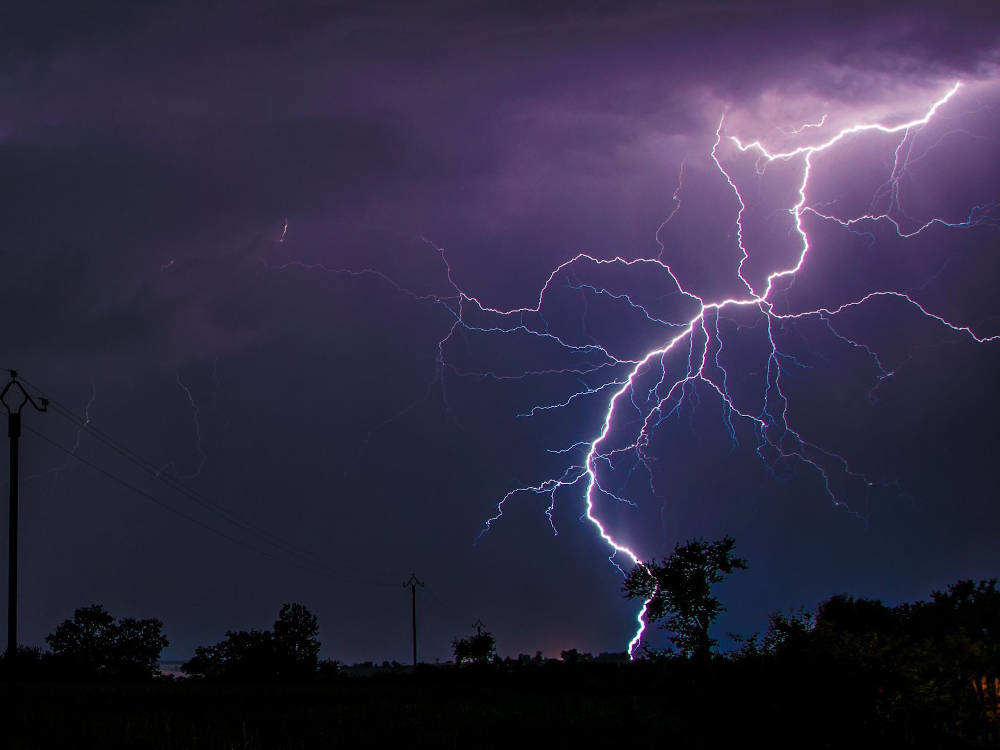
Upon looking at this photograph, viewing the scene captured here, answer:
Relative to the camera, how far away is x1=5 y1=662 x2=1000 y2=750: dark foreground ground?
35.3 feet

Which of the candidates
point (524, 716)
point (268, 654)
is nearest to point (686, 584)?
point (524, 716)

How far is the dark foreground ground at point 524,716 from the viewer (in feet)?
35.3

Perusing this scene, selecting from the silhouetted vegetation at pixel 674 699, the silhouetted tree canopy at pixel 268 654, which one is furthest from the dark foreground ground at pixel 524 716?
the silhouetted tree canopy at pixel 268 654

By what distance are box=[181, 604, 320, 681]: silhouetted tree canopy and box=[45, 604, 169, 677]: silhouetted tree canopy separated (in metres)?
7.18

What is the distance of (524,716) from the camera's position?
24.2 meters

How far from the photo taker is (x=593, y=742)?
60.4 ft

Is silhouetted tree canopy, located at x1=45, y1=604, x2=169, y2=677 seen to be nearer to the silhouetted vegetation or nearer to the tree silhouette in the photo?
the silhouetted vegetation

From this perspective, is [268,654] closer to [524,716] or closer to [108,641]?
[108,641]

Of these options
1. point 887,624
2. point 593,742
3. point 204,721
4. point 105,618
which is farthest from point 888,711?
point 105,618

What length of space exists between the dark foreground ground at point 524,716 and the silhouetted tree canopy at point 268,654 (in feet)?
61.8

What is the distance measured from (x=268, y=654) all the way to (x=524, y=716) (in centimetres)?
4028

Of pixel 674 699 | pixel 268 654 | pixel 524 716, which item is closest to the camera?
pixel 674 699

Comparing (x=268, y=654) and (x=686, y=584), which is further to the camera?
(x=268, y=654)

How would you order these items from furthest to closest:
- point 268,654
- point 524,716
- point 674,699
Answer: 1. point 268,654
2. point 524,716
3. point 674,699
